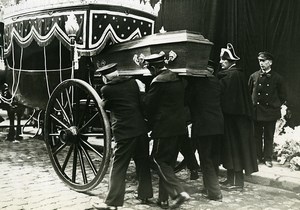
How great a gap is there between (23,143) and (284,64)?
18.2 feet

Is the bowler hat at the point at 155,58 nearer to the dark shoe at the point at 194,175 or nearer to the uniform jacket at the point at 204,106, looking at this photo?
the uniform jacket at the point at 204,106

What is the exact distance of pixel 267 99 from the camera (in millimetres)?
6367

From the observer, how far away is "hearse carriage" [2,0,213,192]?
474 centimetres

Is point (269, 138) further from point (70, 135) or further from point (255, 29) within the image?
point (70, 135)

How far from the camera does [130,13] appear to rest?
18.5 feet

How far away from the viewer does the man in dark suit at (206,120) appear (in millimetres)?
4832

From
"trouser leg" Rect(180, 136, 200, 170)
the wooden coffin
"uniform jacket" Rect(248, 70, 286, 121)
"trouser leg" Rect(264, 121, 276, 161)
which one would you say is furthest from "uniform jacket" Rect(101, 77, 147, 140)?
"trouser leg" Rect(264, 121, 276, 161)

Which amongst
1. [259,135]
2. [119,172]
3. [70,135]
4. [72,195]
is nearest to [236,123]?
[259,135]

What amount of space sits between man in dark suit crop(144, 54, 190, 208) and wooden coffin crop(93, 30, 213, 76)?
0.76 ft

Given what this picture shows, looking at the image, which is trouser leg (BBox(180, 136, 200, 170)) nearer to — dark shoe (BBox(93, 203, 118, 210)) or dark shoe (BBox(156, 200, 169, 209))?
dark shoe (BBox(156, 200, 169, 209))

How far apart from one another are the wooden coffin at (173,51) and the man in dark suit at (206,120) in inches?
7.7

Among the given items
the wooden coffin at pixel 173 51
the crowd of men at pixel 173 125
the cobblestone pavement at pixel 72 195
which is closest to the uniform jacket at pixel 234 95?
the crowd of men at pixel 173 125

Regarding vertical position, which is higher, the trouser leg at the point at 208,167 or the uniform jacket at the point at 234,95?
the uniform jacket at the point at 234,95

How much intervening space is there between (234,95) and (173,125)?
1216 millimetres
